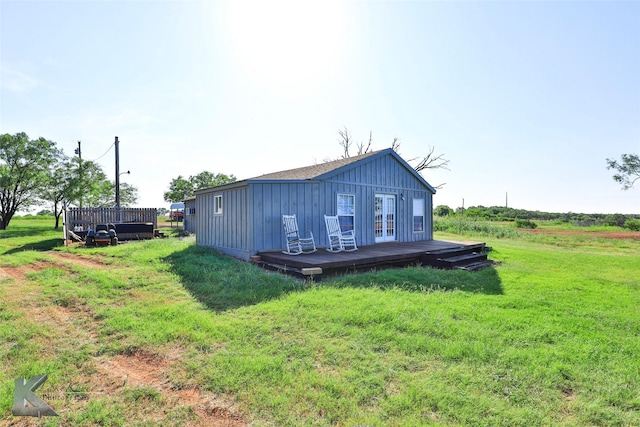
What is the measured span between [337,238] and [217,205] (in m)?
3.89

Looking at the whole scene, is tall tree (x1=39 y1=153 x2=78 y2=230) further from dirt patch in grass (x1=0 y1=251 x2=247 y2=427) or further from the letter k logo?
the letter k logo

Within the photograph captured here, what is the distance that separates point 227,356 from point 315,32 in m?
8.19

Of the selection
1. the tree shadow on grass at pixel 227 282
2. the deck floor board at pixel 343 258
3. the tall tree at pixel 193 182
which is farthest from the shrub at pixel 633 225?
the tall tree at pixel 193 182

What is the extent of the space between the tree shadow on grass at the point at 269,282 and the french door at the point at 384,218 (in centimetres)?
348

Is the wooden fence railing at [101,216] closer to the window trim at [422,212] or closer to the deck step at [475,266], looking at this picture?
the window trim at [422,212]

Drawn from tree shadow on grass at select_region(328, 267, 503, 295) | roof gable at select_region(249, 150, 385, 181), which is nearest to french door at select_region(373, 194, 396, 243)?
roof gable at select_region(249, 150, 385, 181)

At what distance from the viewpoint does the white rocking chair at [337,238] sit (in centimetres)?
879

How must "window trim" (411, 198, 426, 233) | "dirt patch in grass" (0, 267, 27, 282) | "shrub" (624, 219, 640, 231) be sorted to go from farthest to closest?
1. "shrub" (624, 219, 640, 231)
2. "window trim" (411, 198, 426, 233)
3. "dirt patch in grass" (0, 267, 27, 282)

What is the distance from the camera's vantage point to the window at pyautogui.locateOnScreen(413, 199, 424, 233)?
478 inches

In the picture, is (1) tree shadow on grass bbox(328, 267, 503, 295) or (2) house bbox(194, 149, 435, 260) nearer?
(1) tree shadow on grass bbox(328, 267, 503, 295)

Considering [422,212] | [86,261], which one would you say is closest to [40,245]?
[86,261]

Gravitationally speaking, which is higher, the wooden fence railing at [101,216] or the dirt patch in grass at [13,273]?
the wooden fence railing at [101,216]

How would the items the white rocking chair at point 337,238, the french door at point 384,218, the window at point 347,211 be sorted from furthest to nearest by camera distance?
the french door at point 384,218 → the window at point 347,211 → the white rocking chair at point 337,238

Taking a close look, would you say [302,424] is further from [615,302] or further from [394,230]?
[394,230]
